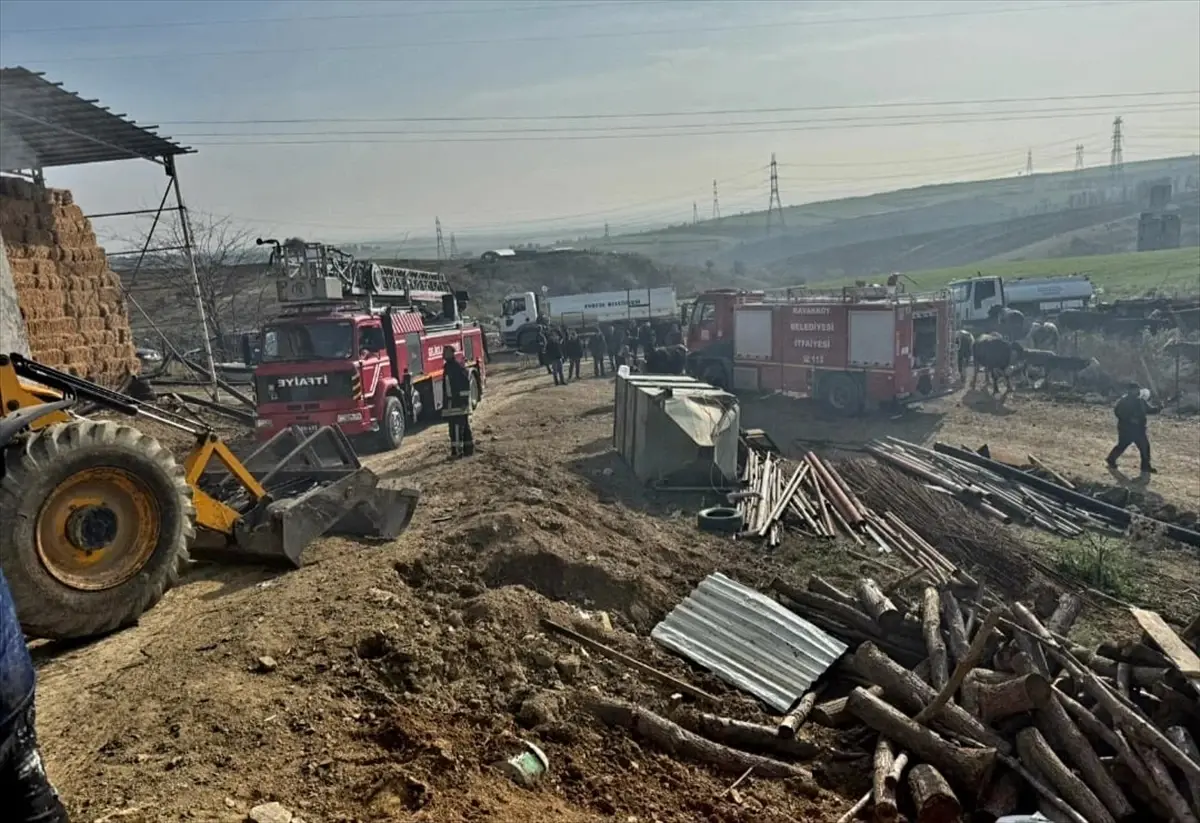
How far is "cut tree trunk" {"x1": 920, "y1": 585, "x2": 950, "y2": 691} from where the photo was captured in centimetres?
629

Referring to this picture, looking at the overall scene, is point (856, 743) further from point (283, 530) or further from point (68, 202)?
point (68, 202)

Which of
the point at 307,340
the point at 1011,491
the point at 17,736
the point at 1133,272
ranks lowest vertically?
the point at 1011,491

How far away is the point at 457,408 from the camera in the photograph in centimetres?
1412

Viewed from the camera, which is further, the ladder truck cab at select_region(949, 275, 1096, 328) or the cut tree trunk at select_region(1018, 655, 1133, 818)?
the ladder truck cab at select_region(949, 275, 1096, 328)

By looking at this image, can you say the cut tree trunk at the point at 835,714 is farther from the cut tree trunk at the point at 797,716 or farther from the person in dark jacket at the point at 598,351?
the person in dark jacket at the point at 598,351

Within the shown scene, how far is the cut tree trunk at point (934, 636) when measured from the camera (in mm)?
6289

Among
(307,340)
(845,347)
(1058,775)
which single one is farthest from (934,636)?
(845,347)

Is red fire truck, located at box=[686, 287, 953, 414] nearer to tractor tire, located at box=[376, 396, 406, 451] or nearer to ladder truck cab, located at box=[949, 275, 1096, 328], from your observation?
tractor tire, located at box=[376, 396, 406, 451]

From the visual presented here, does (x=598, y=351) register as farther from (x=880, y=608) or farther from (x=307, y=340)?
(x=880, y=608)

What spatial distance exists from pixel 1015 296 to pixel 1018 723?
34428 millimetres

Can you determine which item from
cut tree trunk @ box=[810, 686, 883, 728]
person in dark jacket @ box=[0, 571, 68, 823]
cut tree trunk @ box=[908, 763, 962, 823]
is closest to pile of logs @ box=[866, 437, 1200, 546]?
cut tree trunk @ box=[810, 686, 883, 728]

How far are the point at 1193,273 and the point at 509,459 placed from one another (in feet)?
167

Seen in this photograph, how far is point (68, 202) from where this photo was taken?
15430 mm

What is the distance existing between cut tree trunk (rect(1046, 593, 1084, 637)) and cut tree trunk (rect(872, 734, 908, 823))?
2.70m
